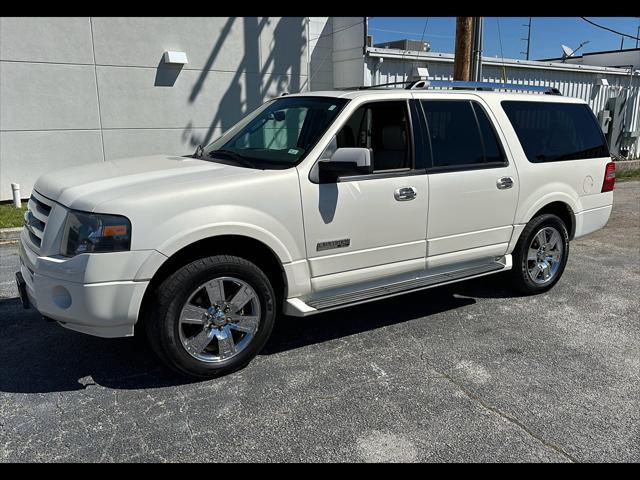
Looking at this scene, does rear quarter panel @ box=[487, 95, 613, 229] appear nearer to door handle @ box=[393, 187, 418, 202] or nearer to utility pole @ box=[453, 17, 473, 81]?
door handle @ box=[393, 187, 418, 202]

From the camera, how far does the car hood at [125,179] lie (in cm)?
339

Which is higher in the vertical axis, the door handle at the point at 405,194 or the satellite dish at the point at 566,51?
the satellite dish at the point at 566,51

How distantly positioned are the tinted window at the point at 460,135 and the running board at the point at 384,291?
0.95 meters

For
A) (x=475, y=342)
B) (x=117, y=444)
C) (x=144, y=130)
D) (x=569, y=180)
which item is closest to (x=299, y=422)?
(x=117, y=444)

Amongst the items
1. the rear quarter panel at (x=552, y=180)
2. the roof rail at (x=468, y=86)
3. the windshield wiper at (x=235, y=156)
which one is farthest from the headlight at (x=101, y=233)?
the rear quarter panel at (x=552, y=180)

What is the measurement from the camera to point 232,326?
376 centimetres

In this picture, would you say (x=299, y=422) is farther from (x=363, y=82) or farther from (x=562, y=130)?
(x=363, y=82)

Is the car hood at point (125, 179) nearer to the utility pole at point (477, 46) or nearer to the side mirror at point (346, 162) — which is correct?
the side mirror at point (346, 162)

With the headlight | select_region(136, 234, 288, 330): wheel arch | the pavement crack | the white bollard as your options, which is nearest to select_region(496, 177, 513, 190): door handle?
the pavement crack

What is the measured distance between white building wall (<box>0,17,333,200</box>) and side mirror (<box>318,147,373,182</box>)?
24.5 feet

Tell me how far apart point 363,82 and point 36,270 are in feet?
29.5

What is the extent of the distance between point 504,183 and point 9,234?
21.9 feet

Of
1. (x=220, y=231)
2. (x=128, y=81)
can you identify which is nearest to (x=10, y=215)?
(x=128, y=81)

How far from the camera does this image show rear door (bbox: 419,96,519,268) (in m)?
4.56
